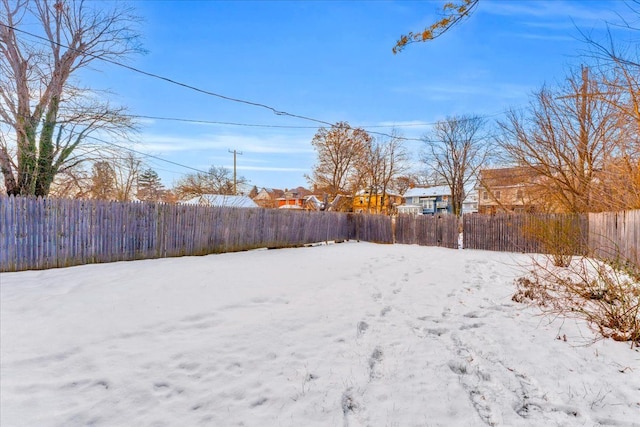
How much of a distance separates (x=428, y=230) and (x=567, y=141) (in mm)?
5472

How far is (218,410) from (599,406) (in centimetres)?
236

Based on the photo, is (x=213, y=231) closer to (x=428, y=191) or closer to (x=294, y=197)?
(x=428, y=191)

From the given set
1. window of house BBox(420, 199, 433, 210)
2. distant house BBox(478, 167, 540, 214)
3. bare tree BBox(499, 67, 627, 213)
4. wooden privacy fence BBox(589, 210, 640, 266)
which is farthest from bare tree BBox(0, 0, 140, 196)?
window of house BBox(420, 199, 433, 210)

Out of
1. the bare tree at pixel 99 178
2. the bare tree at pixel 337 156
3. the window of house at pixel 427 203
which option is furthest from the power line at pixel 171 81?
the window of house at pixel 427 203

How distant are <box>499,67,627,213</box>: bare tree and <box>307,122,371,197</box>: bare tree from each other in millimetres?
11281

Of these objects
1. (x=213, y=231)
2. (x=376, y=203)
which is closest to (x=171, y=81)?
(x=213, y=231)

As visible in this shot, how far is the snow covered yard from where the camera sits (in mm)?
1885

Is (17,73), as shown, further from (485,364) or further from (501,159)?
(501,159)

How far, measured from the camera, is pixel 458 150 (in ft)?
72.4

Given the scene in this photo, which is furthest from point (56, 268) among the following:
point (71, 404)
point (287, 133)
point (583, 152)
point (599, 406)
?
point (583, 152)

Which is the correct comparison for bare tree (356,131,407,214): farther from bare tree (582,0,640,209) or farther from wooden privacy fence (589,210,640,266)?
wooden privacy fence (589,210,640,266)

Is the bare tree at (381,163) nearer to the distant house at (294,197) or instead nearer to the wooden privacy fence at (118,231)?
the wooden privacy fence at (118,231)

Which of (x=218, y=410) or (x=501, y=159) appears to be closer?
(x=218, y=410)

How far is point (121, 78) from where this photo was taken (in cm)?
922
